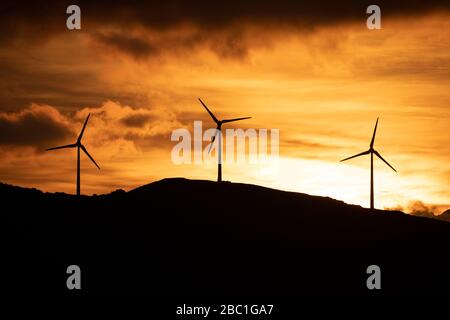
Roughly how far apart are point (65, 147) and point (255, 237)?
125ft

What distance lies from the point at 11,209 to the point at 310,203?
55.8 meters

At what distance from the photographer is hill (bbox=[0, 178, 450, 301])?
111m

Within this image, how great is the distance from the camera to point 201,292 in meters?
108

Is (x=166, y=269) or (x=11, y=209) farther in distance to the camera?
(x=11, y=209)

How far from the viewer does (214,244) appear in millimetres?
125875

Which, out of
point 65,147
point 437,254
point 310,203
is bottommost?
point 437,254

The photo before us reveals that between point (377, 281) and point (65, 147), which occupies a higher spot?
point (65, 147)

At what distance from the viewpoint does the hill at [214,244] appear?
110625mm
